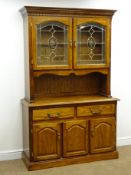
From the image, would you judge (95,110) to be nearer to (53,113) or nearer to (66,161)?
(53,113)

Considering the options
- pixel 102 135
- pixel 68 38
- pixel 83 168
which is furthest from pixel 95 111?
pixel 68 38

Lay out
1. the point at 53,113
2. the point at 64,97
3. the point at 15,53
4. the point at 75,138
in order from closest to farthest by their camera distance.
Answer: the point at 53,113, the point at 75,138, the point at 15,53, the point at 64,97

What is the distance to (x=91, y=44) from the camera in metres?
3.83

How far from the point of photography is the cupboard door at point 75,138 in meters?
3.66

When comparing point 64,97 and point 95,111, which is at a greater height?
point 64,97

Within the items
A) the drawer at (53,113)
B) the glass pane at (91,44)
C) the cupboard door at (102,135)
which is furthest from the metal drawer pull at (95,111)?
the glass pane at (91,44)

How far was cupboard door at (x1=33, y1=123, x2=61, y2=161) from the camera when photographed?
11.6 feet

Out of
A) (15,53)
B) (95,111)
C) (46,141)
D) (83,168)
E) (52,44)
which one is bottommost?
(83,168)

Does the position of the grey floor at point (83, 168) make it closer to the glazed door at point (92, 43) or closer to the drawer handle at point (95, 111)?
the drawer handle at point (95, 111)

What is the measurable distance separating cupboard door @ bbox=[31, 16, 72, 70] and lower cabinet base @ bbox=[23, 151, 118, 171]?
118 centimetres

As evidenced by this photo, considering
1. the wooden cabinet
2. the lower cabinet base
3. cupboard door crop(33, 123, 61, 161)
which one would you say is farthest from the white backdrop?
cupboard door crop(33, 123, 61, 161)

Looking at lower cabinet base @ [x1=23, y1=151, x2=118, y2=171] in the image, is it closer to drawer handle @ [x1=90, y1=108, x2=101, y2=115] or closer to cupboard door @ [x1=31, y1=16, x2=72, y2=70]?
drawer handle @ [x1=90, y1=108, x2=101, y2=115]

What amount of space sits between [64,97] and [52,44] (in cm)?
76

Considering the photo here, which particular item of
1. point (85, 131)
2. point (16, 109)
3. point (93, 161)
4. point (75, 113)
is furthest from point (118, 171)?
point (16, 109)
